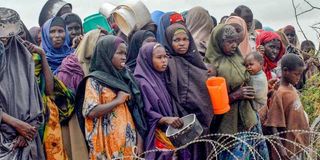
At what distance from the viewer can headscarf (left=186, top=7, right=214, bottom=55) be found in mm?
6754

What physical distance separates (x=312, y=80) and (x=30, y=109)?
3.63 metres

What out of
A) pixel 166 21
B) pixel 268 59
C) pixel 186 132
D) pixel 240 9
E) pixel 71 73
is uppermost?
pixel 166 21

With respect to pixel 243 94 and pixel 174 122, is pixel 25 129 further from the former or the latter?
pixel 243 94

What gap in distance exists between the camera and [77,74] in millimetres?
5441

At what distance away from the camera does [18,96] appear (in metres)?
4.66

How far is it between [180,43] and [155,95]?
1.96ft

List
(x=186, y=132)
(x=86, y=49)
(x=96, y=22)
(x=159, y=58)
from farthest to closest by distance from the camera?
1. (x=96, y=22)
2. (x=86, y=49)
3. (x=159, y=58)
4. (x=186, y=132)

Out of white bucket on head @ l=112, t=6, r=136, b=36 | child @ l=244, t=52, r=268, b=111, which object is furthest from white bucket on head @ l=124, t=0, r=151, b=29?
child @ l=244, t=52, r=268, b=111

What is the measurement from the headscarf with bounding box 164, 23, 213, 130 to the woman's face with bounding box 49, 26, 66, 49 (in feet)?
3.63

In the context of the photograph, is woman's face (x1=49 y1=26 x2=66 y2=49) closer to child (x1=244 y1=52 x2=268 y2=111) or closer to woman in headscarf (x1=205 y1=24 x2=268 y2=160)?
woman in headscarf (x1=205 y1=24 x2=268 y2=160)

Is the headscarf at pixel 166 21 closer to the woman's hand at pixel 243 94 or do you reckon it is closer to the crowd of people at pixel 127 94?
the crowd of people at pixel 127 94

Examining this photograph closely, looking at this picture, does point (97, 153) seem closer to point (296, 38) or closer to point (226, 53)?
point (226, 53)

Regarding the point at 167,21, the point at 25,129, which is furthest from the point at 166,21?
the point at 25,129

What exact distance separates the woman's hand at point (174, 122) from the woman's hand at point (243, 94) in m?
0.66
